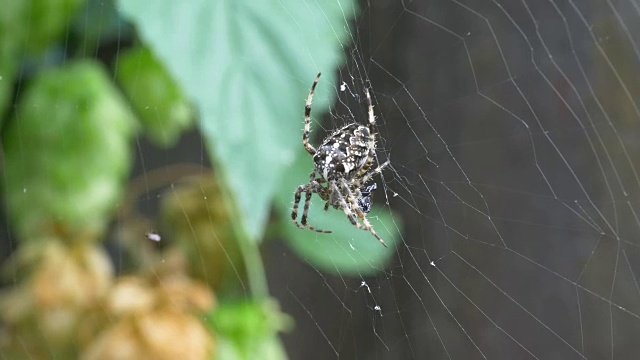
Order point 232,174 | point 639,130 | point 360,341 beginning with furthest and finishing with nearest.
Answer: point 360,341
point 639,130
point 232,174

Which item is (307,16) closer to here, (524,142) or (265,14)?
(265,14)

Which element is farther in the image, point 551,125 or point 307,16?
point 551,125

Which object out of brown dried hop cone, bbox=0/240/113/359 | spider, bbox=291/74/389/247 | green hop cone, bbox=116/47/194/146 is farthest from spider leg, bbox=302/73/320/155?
brown dried hop cone, bbox=0/240/113/359

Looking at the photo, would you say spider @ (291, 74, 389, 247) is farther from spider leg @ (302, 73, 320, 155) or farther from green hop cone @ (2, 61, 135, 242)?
green hop cone @ (2, 61, 135, 242)

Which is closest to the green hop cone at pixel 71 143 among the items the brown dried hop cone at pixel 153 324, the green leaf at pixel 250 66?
the brown dried hop cone at pixel 153 324

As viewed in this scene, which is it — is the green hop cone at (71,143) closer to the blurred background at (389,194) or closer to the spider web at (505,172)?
the blurred background at (389,194)

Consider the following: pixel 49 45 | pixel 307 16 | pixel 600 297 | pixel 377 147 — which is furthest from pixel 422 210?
pixel 49 45
